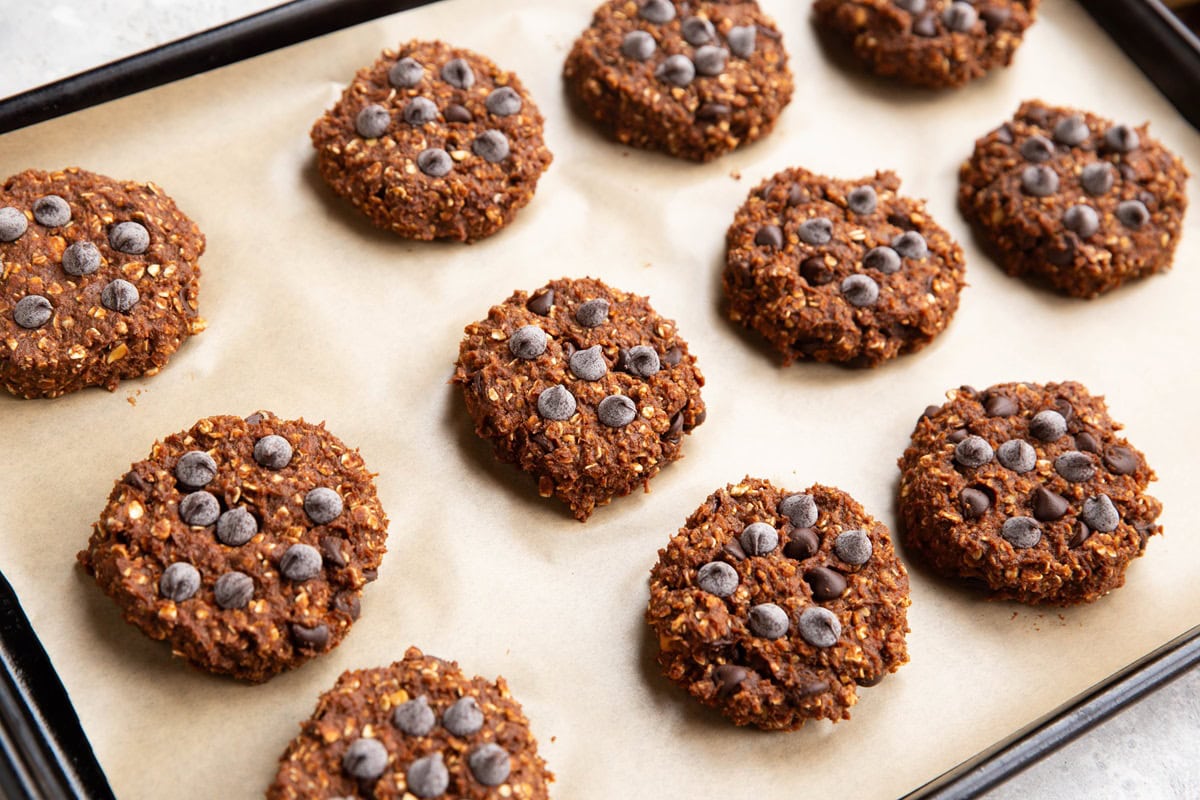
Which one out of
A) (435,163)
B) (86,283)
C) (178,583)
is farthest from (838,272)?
(86,283)

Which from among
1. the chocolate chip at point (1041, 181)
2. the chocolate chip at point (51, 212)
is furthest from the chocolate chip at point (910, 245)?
the chocolate chip at point (51, 212)

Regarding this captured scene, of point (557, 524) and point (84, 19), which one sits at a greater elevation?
point (84, 19)

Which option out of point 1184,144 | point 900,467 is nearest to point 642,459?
point 900,467

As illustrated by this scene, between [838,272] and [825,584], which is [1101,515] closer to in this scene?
[825,584]

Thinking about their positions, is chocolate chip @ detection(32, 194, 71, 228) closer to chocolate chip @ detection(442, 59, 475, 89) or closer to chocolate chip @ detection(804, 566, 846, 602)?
chocolate chip @ detection(442, 59, 475, 89)

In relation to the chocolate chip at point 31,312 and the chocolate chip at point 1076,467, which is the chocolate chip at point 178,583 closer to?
the chocolate chip at point 31,312

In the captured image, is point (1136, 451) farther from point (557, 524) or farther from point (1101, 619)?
point (557, 524)
